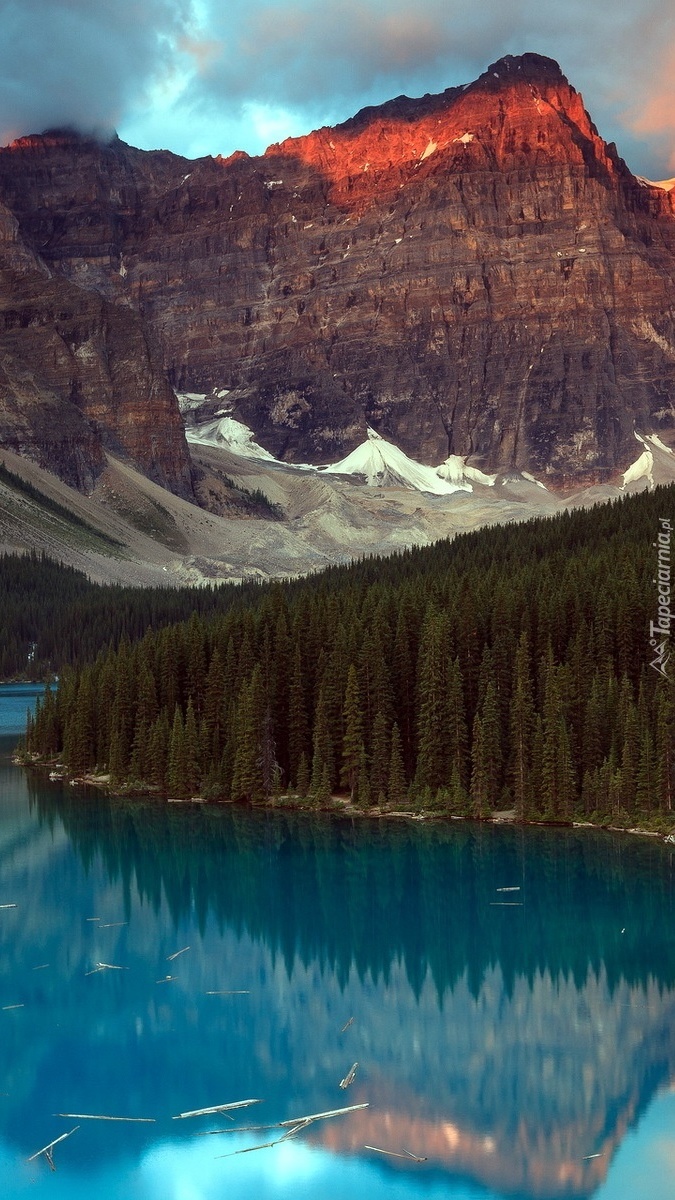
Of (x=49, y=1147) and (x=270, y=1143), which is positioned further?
(x=49, y=1147)

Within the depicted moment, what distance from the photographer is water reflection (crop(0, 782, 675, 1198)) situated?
3491 centimetres

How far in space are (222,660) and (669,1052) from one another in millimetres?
50640

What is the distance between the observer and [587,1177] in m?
32.8

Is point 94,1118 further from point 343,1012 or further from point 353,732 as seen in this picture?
point 353,732

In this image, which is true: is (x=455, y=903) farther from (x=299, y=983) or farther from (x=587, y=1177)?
(x=587, y=1177)

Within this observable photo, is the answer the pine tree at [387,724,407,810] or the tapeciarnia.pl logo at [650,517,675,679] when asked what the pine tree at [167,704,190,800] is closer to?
the pine tree at [387,724,407,810]

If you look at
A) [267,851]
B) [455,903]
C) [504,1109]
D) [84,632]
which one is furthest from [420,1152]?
[84,632]

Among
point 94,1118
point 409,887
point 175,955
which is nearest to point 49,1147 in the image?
point 94,1118

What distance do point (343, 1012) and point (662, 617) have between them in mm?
38980

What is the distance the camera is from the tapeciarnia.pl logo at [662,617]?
75.2 m

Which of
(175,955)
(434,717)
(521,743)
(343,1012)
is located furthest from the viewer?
(434,717)

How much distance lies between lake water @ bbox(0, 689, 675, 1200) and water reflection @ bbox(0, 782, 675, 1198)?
100 millimetres

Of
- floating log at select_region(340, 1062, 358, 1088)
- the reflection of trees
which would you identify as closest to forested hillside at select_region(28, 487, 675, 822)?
the reflection of trees

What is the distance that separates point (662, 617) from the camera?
256ft
